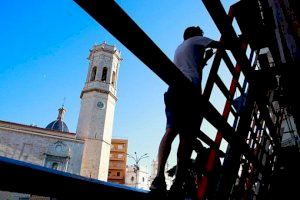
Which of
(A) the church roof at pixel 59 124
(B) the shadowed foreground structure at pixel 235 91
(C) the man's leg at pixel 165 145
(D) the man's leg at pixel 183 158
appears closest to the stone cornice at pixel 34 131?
(A) the church roof at pixel 59 124

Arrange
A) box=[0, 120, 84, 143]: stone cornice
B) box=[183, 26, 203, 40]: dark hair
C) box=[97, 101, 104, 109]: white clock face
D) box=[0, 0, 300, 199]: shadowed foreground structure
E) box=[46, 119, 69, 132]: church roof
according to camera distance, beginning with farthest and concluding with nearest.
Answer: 1. box=[46, 119, 69, 132]: church roof
2. box=[97, 101, 104, 109]: white clock face
3. box=[0, 120, 84, 143]: stone cornice
4. box=[183, 26, 203, 40]: dark hair
5. box=[0, 0, 300, 199]: shadowed foreground structure

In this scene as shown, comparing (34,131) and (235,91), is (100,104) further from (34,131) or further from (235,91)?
(235,91)

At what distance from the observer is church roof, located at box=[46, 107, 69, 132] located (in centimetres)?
5145

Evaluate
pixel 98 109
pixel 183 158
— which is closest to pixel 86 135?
pixel 98 109

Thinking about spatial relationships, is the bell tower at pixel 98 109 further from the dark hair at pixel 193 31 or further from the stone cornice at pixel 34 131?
the dark hair at pixel 193 31

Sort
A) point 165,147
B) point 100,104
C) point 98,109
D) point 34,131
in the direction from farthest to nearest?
point 100,104 → point 98,109 → point 34,131 → point 165,147

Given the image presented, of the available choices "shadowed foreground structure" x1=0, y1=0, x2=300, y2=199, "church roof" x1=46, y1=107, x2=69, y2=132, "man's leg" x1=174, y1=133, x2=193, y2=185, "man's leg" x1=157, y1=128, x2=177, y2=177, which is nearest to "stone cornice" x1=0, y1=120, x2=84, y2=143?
"church roof" x1=46, y1=107, x2=69, y2=132

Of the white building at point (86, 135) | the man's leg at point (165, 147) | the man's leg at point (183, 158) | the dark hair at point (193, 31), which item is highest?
the white building at point (86, 135)

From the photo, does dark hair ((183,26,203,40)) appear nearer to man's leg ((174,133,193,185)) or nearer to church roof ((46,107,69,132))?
man's leg ((174,133,193,185))

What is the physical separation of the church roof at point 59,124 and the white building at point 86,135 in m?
10.3

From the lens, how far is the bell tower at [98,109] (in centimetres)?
3878

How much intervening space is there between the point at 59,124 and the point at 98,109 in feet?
47.1

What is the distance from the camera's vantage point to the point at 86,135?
132 ft

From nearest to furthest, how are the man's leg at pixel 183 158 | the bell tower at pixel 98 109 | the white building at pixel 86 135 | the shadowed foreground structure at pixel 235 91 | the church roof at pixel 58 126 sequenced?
the shadowed foreground structure at pixel 235 91 → the man's leg at pixel 183 158 → the white building at pixel 86 135 → the bell tower at pixel 98 109 → the church roof at pixel 58 126
